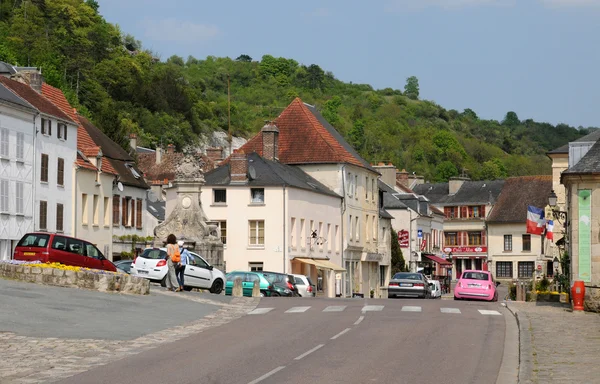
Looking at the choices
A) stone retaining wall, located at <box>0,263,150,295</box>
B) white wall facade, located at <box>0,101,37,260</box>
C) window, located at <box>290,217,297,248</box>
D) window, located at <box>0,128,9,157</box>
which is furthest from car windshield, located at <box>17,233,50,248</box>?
window, located at <box>290,217,297,248</box>

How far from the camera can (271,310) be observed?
3269 centimetres

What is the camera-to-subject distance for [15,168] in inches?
2101

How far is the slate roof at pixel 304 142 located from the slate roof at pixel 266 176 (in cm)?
384

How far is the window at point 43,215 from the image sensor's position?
55438 mm

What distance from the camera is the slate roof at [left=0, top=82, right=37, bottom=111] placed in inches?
2066

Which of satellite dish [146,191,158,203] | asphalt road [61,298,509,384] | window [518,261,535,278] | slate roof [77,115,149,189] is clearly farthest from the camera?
window [518,261,535,278]

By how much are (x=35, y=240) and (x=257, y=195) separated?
29901 mm

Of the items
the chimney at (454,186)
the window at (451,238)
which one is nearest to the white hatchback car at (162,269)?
the window at (451,238)

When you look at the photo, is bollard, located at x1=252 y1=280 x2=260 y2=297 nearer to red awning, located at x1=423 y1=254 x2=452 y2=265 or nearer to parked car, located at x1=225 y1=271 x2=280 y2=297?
parked car, located at x1=225 y1=271 x2=280 y2=297

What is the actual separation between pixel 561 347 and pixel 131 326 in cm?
956

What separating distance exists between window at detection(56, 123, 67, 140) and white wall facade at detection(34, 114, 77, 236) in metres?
0.14

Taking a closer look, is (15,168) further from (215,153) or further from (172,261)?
(215,153)

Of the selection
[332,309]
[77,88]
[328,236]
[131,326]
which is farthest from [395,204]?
[131,326]

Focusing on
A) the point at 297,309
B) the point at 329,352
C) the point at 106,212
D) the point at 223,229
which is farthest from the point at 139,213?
the point at 329,352
